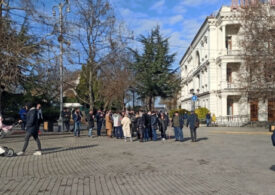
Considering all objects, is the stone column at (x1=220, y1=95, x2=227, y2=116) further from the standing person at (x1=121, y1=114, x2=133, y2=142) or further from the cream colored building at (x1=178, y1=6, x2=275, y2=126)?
the standing person at (x1=121, y1=114, x2=133, y2=142)

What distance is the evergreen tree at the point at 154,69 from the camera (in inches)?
Answer: 1241

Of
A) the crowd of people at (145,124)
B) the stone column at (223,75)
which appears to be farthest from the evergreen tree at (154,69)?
the crowd of people at (145,124)

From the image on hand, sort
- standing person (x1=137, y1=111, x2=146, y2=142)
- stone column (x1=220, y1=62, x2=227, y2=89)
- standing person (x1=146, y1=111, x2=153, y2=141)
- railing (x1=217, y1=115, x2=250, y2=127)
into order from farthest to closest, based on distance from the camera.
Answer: stone column (x1=220, y1=62, x2=227, y2=89) < railing (x1=217, y1=115, x2=250, y2=127) < standing person (x1=146, y1=111, x2=153, y2=141) < standing person (x1=137, y1=111, x2=146, y2=142)

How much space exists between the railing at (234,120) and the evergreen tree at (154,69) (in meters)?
6.54

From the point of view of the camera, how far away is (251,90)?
1003 inches

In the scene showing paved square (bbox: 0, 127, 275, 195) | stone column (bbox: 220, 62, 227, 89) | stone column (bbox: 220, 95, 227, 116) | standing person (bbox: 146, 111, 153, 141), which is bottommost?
paved square (bbox: 0, 127, 275, 195)

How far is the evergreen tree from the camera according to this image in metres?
31.5

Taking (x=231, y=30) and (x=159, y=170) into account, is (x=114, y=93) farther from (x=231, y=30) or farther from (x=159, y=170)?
(x=159, y=170)

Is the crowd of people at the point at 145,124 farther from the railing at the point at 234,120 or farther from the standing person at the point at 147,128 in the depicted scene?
the railing at the point at 234,120

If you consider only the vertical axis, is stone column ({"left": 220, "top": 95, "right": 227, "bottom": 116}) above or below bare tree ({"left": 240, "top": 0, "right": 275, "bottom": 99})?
below

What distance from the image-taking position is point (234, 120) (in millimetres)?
32031

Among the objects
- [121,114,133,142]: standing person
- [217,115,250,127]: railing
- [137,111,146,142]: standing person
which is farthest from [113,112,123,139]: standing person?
[217,115,250,127]: railing

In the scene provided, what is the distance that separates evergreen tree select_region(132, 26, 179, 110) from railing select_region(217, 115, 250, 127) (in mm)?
6541

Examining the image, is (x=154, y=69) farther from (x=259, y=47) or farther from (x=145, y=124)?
(x=145, y=124)
